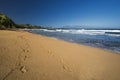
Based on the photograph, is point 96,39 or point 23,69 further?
point 96,39

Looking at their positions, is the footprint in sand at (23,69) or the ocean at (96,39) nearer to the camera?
the footprint in sand at (23,69)

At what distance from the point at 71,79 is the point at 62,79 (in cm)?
20

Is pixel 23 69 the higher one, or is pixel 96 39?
pixel 23 69

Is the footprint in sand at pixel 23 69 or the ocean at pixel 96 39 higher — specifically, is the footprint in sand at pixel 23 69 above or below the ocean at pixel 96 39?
above

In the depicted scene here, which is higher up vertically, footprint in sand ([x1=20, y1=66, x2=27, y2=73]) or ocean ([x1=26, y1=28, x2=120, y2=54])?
footprint in sand ([x1=20, y1=66, x2=27, y2=73])

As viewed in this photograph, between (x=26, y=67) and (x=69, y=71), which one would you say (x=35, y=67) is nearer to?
(x=26, y=67)

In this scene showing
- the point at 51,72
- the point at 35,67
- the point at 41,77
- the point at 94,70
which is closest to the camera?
the point at 41,77

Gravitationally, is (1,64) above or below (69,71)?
above

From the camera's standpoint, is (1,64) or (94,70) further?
(94,70)

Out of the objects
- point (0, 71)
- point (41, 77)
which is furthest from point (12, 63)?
point (41, 77)

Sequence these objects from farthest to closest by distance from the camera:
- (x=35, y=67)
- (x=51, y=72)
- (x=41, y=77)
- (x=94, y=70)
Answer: (x=94, y=70) → (x=35, y=67) → (x=51, y=72) → (x=41, y=77)

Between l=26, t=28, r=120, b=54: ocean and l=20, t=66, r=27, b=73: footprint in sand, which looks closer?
l=20, t=66, r=27, b=73: footprint in sand

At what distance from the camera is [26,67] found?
2.98 metres

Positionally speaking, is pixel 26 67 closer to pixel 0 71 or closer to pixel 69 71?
pixel 0 71
